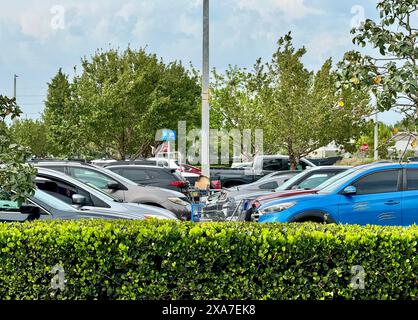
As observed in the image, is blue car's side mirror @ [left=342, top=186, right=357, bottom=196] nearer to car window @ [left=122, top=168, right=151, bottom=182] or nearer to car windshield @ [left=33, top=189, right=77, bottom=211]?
car windshield @ [left=33, top=189, right=77, bottom=211]

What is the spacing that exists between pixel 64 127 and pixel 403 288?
1349 inches

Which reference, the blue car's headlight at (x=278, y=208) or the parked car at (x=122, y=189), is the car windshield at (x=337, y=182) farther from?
the parked car at (x=122, y=189)

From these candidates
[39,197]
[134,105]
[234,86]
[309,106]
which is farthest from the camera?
[134,105]

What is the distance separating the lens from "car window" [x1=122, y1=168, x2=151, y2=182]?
16.5 m

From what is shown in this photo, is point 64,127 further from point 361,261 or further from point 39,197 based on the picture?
point 361,261

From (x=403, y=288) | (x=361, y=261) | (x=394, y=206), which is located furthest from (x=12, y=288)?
(x=394, y=206)

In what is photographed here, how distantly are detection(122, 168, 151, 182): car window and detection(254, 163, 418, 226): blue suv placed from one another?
19.7 ft

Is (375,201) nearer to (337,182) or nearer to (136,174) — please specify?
(337,182)

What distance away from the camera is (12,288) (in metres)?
5.71

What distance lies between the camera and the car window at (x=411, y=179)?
11.0m

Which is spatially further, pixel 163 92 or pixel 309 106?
pixel 163 92

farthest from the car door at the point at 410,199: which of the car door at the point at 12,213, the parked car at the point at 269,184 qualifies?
the car door at the point at 12,213

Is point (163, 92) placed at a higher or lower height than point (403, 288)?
higher

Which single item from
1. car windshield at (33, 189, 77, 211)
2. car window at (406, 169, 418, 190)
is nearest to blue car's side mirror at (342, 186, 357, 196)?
car window at (406, 169, 418, 190)
